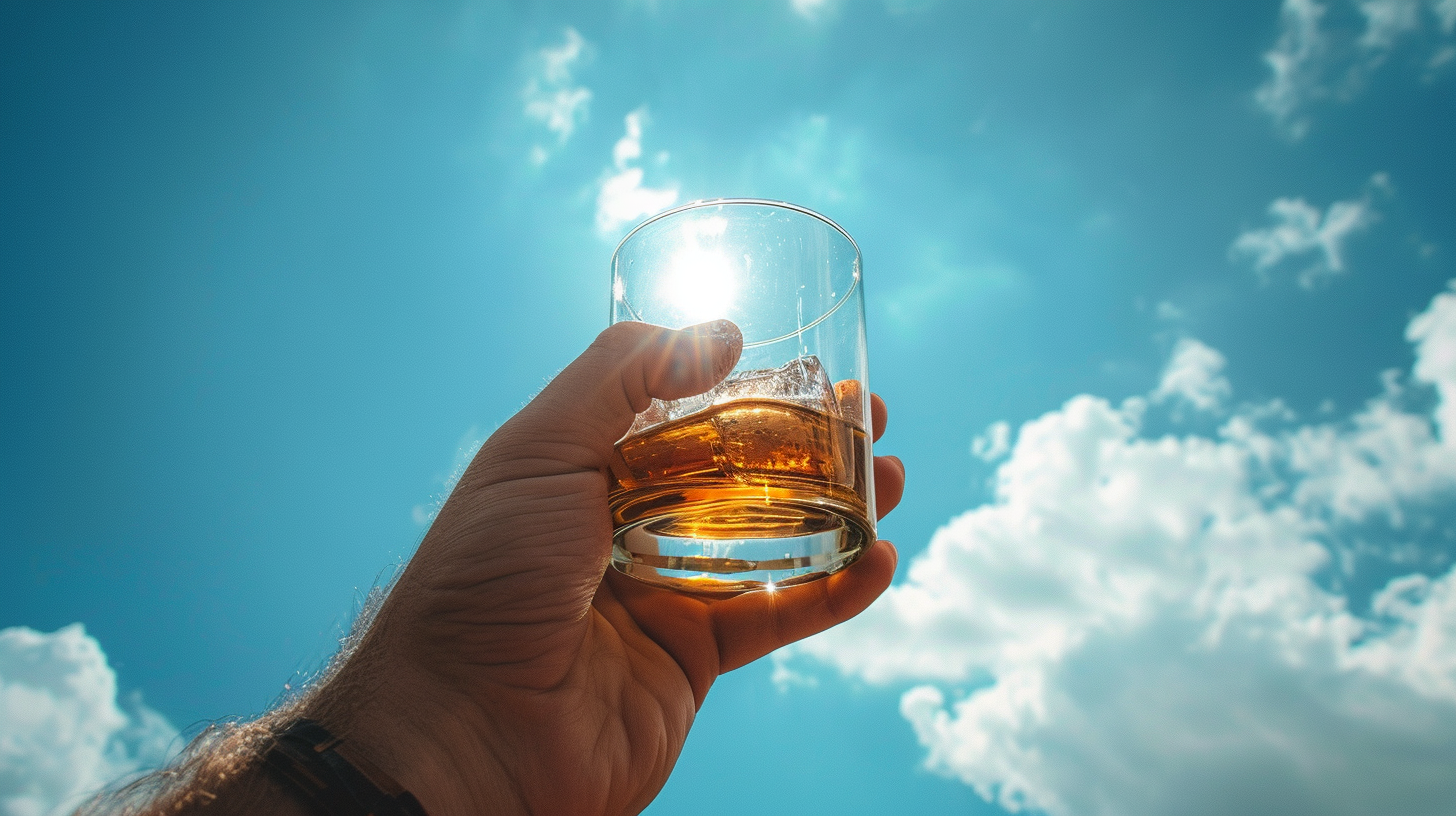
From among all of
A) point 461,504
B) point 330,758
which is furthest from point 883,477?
point 330,758

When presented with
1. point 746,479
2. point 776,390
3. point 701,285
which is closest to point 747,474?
point 746,479

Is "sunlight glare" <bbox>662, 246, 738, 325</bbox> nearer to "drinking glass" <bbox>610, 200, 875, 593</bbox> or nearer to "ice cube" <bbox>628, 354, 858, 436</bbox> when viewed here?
"drinking glass" <bbox>610, 200, 875, 593</bbox>

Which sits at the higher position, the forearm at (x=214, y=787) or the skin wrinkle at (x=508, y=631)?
the skin wrinkle at (x=508, y=631)

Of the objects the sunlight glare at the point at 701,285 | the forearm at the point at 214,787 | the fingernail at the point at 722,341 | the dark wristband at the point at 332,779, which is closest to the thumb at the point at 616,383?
the fingernail at the point at 722,341

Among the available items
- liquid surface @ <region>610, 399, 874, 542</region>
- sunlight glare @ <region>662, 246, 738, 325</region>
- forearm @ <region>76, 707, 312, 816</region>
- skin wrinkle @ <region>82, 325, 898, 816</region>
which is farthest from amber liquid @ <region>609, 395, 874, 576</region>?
forearm @ <region>76, 707, 312, 816</region>

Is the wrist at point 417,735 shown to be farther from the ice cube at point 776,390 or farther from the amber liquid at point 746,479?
the ice cube at point 776,390

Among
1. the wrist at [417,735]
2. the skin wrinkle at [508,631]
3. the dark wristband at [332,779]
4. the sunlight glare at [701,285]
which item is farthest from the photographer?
the sunlight glare at [701,285]

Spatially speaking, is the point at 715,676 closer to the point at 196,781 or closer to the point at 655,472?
the point at 655,472
